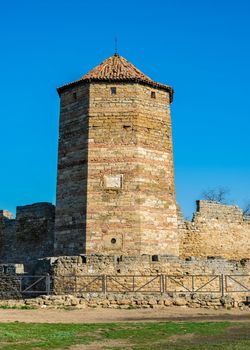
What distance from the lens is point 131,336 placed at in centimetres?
1140

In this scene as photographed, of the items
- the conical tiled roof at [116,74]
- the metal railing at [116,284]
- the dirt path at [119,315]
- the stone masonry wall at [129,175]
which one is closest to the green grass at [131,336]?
the dirt path at [119,315]

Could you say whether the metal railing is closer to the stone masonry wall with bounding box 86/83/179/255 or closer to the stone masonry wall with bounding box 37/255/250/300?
the stone masonry wall with bounding box 37/255/250/300

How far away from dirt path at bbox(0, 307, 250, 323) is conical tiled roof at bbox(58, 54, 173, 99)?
10.4 meters

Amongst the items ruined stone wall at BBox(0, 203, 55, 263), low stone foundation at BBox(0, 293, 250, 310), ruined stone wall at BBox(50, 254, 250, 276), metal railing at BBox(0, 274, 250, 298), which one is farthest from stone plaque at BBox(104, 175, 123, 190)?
low stone foundation at BBox(0, 293, 250, 310)

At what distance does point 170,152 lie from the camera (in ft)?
78.3

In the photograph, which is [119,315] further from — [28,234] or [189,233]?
[28,234]

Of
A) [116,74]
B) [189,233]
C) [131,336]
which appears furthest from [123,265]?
[116,74]

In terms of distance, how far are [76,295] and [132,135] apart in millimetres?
7527

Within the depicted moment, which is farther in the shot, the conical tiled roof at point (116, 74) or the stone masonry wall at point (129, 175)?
the conical tiled roof at point (116, 74)

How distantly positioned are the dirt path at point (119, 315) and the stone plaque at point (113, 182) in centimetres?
665

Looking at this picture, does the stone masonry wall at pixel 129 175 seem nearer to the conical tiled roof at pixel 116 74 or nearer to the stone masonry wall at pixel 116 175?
the stone masonry wall at pixel 116 175

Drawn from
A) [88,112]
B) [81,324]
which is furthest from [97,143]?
[81,324]

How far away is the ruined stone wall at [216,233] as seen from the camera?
26.2m

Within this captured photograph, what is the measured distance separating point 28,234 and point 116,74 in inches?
357
